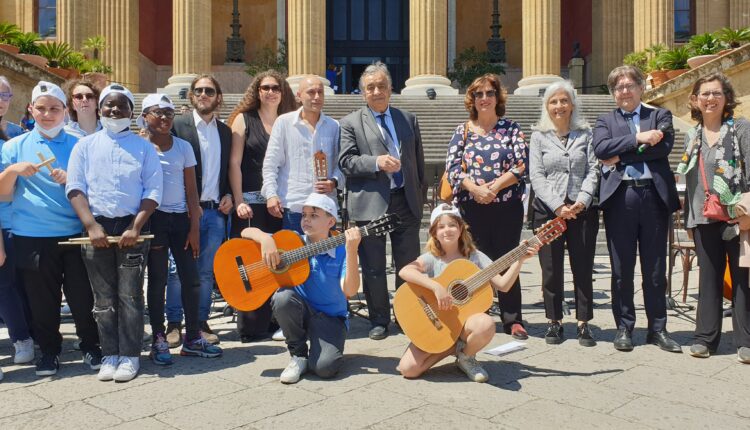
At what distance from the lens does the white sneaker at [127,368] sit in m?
4.26

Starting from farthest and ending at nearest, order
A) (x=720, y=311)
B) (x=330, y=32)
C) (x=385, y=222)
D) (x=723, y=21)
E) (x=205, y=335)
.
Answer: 1. (x=330, y=32)
2. (x=723, y=21)
3. (x=205, y=335)
4. (x=720, y=311)
5. (x=385, y=222)

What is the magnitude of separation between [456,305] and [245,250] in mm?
1426

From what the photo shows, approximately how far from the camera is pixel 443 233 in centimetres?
455

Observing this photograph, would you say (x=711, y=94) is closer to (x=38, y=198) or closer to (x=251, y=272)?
(x=251, y=272)

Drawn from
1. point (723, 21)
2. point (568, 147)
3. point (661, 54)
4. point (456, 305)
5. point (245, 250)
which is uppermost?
point (723, 21)

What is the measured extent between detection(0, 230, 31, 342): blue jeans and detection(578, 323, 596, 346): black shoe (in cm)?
398

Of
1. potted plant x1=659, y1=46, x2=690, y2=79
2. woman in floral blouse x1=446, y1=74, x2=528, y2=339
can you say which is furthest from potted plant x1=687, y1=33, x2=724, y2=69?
woman in floral blouse x1=446, y1=74, x2=528, y2=339

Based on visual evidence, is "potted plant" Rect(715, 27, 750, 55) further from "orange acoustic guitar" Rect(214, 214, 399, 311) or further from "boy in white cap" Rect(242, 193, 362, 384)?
"orange acoustic guitar" Rect(214, 214, 399, 311)

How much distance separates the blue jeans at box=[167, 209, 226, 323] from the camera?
529 cm

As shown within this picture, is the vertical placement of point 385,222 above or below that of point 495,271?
above

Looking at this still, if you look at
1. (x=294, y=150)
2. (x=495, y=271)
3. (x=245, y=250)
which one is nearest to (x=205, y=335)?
(x=245, y=250)

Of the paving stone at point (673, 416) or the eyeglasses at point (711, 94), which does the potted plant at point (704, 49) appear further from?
the paving stone at point (673, 416)

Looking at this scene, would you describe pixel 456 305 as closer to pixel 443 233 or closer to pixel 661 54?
pixel 443 233

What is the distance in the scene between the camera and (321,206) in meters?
4.51
